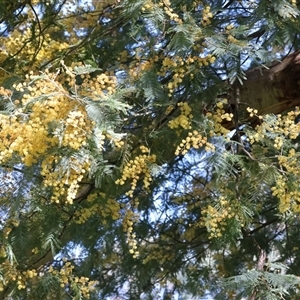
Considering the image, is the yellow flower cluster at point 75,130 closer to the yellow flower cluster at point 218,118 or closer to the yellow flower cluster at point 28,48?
the yellow flower cluster at point 218,118

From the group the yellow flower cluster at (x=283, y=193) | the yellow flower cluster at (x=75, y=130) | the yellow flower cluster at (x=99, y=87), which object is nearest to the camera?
the yellow flower cluster at (x=75, y=130)

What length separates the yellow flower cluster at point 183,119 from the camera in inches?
84.2

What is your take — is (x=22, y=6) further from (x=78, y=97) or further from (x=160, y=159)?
(x=78, y=97)

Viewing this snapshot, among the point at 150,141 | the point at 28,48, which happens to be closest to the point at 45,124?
the point at 150,141

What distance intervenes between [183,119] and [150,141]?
28 centimetres

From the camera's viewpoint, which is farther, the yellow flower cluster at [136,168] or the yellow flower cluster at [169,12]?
the yellow flower cluster at [136,168]

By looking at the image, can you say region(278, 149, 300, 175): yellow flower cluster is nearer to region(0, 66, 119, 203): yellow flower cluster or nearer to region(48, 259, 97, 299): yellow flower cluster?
region(0, 66, 119, 203): yellow flower cluster

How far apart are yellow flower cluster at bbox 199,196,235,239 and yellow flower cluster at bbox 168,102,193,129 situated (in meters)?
0.31

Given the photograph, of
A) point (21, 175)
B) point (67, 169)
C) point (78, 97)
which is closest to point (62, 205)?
point (21, 175)

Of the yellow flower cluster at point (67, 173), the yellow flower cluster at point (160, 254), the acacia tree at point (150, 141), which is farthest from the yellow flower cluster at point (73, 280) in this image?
the yellow flower cluster at point (160, 254)

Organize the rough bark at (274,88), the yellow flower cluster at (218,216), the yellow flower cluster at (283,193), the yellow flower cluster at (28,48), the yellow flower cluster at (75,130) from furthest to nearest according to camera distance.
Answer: the yellow flower cluster at (28,48) < the rough bark at (274,88) < the yellow flower cluster at (218,216) < the yellow flower cluster at (283,193) < the yellow flower cluster at (75,130)

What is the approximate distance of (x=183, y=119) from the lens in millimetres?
2141

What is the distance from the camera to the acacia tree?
1.75 m

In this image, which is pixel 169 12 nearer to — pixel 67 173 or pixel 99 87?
pixel 99 87
